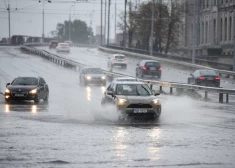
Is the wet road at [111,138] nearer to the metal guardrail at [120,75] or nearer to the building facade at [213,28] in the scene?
the metal guardrail at [120,75]

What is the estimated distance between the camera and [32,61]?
85500 millimetres

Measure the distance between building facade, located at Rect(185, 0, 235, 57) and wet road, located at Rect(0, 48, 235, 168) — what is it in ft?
211

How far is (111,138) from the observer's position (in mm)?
17406

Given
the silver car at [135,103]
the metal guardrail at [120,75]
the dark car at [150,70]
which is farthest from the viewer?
the dark car at [150,70]

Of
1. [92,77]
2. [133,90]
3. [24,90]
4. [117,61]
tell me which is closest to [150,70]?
[92,77]

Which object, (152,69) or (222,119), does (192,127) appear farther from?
(152,69)

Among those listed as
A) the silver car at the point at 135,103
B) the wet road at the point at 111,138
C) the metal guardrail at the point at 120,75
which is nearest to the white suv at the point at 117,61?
the metal guardrail at the point at 120,75

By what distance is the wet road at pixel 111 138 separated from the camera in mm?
13398

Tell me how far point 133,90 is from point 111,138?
22.9 ft

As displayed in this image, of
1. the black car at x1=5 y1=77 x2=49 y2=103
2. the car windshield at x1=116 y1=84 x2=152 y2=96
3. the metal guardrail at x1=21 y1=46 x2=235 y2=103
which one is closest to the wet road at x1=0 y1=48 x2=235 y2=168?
the car windshield at x1=116 y1=84 x2=152 y2=96

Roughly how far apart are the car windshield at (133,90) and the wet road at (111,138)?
0.83 metres

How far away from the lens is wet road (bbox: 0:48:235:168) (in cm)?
1340

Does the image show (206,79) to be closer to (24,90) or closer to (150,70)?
(150,70)

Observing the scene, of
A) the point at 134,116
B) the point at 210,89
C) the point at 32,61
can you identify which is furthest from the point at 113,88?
the point at 32,61
